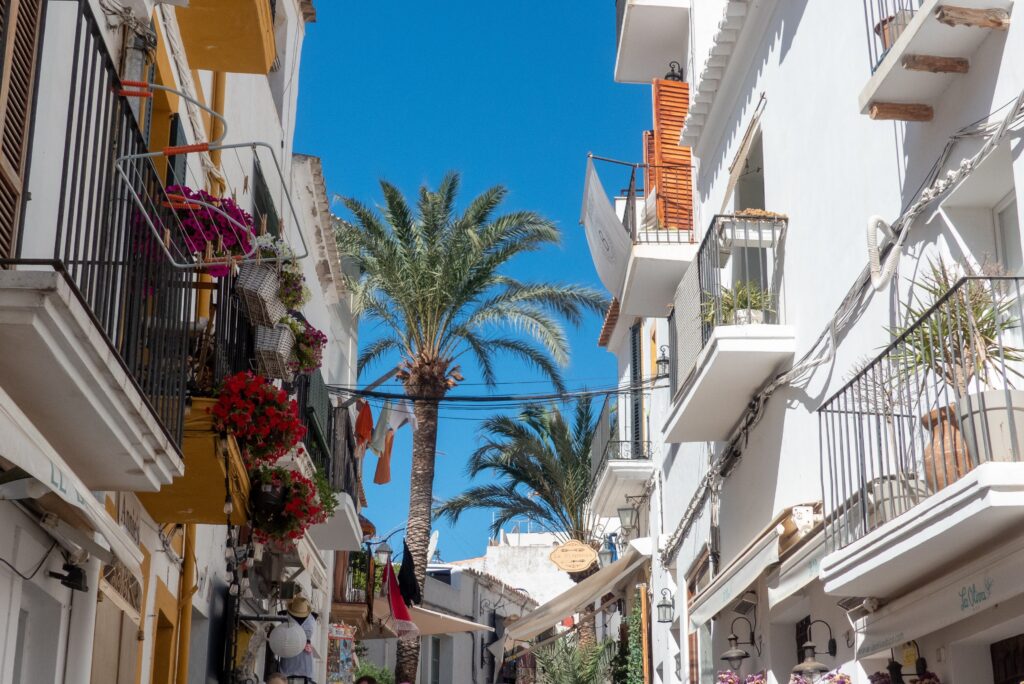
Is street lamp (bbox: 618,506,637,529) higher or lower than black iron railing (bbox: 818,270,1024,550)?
higher

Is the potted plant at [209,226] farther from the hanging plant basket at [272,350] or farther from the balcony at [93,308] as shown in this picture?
the balcony at [93,308]

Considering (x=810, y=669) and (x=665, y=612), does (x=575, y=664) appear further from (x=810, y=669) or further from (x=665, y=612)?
(x=810, y=669)

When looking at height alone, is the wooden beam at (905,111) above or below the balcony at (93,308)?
above

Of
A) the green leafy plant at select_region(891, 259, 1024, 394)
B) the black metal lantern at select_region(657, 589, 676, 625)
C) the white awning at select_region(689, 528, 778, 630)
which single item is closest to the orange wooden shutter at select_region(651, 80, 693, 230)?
the black metal lantern at select_region(657, 589, 676, 625)

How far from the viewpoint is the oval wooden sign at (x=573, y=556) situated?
23.6m

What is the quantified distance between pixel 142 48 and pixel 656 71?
1228cm

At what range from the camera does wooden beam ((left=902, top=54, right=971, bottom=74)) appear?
7879 mm

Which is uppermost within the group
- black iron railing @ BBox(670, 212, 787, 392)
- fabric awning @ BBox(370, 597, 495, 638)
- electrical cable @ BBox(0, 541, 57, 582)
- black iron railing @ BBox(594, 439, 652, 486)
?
black iron railing @ BBox(594, 439, 652, 486)

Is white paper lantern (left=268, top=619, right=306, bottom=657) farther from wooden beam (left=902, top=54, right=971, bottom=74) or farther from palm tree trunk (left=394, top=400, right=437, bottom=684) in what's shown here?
palm tree trunk (left=394, top=400, right=437, bottom=684)

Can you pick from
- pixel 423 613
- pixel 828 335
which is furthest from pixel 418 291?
pixel 828 335

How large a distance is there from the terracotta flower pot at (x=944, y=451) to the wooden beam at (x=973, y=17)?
2.15m

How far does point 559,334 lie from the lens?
2480 centimetres

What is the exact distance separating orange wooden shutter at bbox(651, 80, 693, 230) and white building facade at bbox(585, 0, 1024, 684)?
376mm

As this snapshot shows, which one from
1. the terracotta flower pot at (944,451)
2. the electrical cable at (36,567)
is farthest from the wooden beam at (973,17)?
the electrical cable at (36,567)
